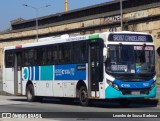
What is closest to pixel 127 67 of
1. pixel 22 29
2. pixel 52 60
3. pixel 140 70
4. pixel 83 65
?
pixel 140 70

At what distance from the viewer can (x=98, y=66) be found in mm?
21250

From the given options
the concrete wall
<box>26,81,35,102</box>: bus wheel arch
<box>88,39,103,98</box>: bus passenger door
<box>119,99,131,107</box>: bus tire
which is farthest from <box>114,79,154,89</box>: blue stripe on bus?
the concrete wall

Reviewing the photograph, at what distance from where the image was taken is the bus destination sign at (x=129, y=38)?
69.3ft

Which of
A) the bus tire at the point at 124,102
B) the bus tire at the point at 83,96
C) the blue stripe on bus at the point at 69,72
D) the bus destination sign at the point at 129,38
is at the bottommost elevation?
the bus tire at the point at 124,102

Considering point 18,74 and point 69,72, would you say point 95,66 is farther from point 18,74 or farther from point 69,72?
point 18,74

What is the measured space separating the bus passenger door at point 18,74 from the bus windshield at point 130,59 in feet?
29.0

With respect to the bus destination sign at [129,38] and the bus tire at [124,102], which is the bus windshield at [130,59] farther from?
the bus tire at [124,102]

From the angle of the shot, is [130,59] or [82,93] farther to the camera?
[82,93]

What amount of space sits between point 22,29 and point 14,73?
67.9 meters

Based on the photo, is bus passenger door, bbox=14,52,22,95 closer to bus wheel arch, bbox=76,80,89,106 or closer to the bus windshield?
bus wheel arch, bbox=76,80,89,106

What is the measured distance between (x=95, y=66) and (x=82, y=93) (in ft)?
5.26

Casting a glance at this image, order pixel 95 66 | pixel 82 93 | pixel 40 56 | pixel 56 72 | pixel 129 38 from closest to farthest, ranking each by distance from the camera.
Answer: pixel 129 38 < pixel 95 66 < pixel 82 93 < pixel 56 72 < pixel 40 56

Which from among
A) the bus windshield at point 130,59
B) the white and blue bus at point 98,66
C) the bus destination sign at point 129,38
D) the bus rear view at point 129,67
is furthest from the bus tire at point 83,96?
the bus destination sign at point 129,38

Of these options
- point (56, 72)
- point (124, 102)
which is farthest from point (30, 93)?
point (124, 102)
